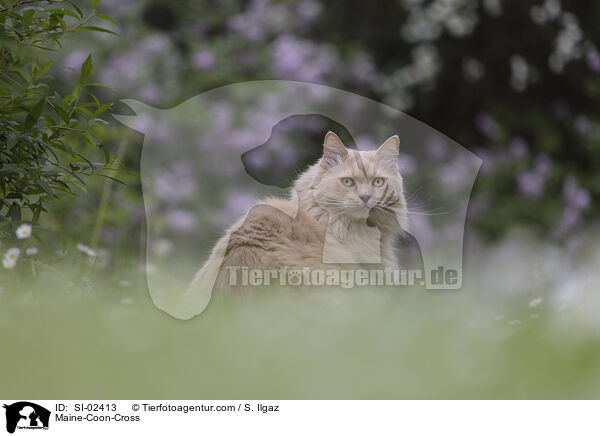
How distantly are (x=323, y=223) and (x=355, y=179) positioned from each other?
0.43 ft

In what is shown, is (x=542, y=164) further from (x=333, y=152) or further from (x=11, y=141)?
(x=11, y=141)

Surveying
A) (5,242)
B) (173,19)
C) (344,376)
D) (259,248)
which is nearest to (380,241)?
(259,248)

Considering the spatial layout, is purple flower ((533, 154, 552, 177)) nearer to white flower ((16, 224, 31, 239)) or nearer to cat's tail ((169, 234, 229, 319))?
cat's tail ((169, 234, 229, 319))

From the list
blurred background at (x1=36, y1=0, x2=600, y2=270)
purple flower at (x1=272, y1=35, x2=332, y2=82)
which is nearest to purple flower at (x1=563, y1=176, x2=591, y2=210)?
blurred background at (x1=36, y1=0, x2=600, y2=270)

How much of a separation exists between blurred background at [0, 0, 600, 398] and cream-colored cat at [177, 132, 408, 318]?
0.36 feet

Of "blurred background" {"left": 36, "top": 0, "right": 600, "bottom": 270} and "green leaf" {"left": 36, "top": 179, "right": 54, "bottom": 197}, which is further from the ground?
"blurred background" {"left": 36, "top": 0, "right": 600, "bottom": 270}

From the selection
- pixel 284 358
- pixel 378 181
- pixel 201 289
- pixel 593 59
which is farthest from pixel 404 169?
pixel 593 59

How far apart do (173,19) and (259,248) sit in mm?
3454

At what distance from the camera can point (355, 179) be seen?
1.69m

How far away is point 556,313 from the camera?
1.74 meters

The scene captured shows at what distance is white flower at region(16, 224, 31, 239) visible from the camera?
1.76m

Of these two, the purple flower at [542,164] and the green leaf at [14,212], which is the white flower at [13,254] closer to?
the green leaf at [14,212]
